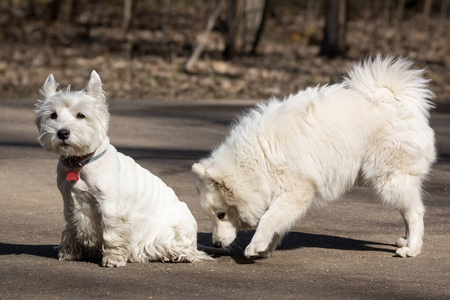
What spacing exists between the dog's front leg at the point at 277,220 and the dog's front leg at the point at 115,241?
3.26 feet

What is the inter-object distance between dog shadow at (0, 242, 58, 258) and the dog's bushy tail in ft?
→ 9.91

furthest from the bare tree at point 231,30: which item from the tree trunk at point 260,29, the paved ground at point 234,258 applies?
the paved ground at point 234,258

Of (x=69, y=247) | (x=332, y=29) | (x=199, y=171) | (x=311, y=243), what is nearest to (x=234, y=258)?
(x=199, y=171)

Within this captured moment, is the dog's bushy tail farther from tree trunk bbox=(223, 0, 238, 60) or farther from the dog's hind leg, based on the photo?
tree trunk bbox=(223, 0, 238, 60)

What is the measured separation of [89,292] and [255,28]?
22.6 m

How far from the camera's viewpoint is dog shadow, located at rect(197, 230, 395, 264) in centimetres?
731

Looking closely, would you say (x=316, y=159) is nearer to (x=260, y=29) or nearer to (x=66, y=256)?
(x=66, y=256)

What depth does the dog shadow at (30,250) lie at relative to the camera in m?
6.67

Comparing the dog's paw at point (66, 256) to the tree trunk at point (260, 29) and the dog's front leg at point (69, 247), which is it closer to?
the dog's front leg at point (69, 247)

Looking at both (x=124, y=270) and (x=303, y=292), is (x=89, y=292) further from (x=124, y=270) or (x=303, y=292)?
(x=303, y=292)

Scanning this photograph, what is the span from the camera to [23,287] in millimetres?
5625

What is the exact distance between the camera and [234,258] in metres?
6.90

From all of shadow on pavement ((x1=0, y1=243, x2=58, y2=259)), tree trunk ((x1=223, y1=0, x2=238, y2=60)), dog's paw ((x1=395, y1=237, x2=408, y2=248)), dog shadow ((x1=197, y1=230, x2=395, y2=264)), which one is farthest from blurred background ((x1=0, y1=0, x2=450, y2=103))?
shadow on pavement ((x1=0, y1=243, x2=58, y2=259))

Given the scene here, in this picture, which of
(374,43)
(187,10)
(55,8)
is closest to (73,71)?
(55,8)
